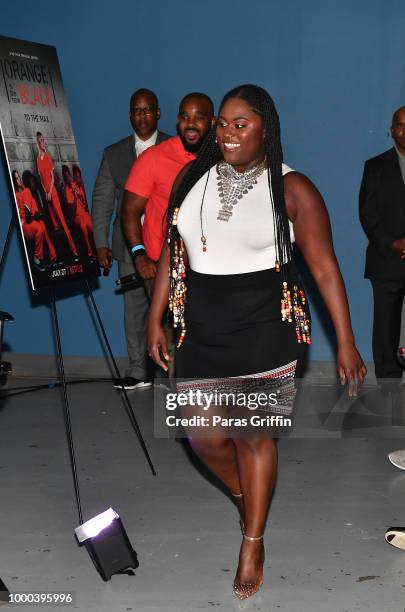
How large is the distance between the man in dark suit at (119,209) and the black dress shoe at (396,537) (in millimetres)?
2739

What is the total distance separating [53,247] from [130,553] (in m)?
1.39

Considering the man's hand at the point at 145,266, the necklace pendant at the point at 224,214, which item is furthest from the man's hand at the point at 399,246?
the necklace pendant at the point at 224,214

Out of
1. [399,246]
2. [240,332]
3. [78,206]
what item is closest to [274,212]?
[240,332]

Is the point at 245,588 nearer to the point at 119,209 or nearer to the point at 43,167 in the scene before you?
the point at 43,167

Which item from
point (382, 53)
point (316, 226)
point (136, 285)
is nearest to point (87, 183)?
point (136, 285)

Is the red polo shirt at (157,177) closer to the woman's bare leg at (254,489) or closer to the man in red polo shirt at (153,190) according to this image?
the man in red polo shirt at (153,190)

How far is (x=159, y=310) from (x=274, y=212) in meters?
0.60

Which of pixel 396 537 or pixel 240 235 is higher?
pixel 240 235

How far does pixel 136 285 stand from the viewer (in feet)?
19.9

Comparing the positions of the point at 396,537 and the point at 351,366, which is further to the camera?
the point at 396,537

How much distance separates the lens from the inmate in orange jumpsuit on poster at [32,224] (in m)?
3.82

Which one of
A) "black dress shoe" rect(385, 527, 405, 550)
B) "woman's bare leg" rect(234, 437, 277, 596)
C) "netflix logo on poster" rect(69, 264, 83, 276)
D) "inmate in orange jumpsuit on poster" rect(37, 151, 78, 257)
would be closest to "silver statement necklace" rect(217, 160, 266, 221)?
"woman's bare leg" rect(234, 437, 277, 596)

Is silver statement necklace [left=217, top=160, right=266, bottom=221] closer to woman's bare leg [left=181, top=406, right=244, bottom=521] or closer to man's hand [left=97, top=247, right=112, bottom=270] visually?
woman's bare leg [left=181, top=406, right=244, bottom=521]

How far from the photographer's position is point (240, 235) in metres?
3.10
